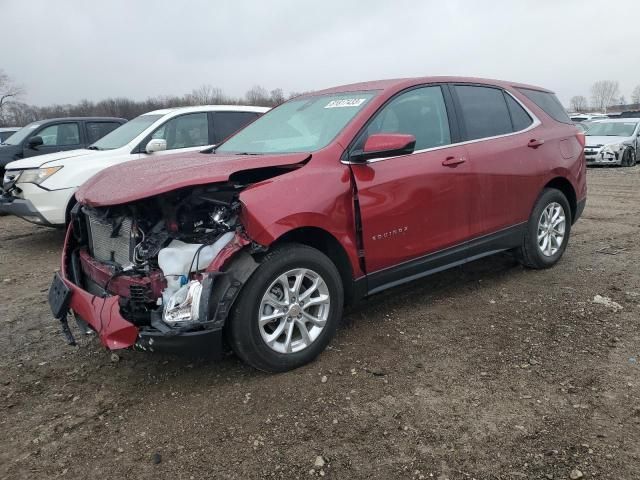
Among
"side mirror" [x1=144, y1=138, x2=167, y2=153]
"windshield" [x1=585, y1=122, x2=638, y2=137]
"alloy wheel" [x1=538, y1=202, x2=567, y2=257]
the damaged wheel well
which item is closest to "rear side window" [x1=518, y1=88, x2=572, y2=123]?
"alloy wheel" [x1=538, y1=202, x2=567, y2=257]

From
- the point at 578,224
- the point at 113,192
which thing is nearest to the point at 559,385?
the point at 113,192

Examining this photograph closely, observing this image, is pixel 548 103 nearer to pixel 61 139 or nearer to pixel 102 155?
pixel 102 155

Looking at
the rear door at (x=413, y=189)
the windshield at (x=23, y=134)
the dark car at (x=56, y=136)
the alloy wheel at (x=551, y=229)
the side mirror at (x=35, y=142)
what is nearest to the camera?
the rear door at (x=413, y=189)

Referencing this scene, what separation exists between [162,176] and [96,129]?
7474mm

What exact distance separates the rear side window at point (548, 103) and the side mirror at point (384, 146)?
88.6 inches

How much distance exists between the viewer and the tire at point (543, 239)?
192 inches

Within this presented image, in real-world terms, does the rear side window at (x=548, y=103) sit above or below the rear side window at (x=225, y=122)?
below

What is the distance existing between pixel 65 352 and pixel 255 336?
1.59 meters

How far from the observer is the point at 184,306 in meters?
2.93

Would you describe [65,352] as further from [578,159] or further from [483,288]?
[578,159]

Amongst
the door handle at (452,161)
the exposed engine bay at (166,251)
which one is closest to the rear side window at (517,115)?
the door handle at (452,161)

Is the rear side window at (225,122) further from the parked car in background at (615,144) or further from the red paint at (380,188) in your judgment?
the parked car in background at (615,144)

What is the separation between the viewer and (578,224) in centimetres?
746

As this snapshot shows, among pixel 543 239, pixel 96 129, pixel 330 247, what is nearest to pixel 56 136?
pixel 96 129
